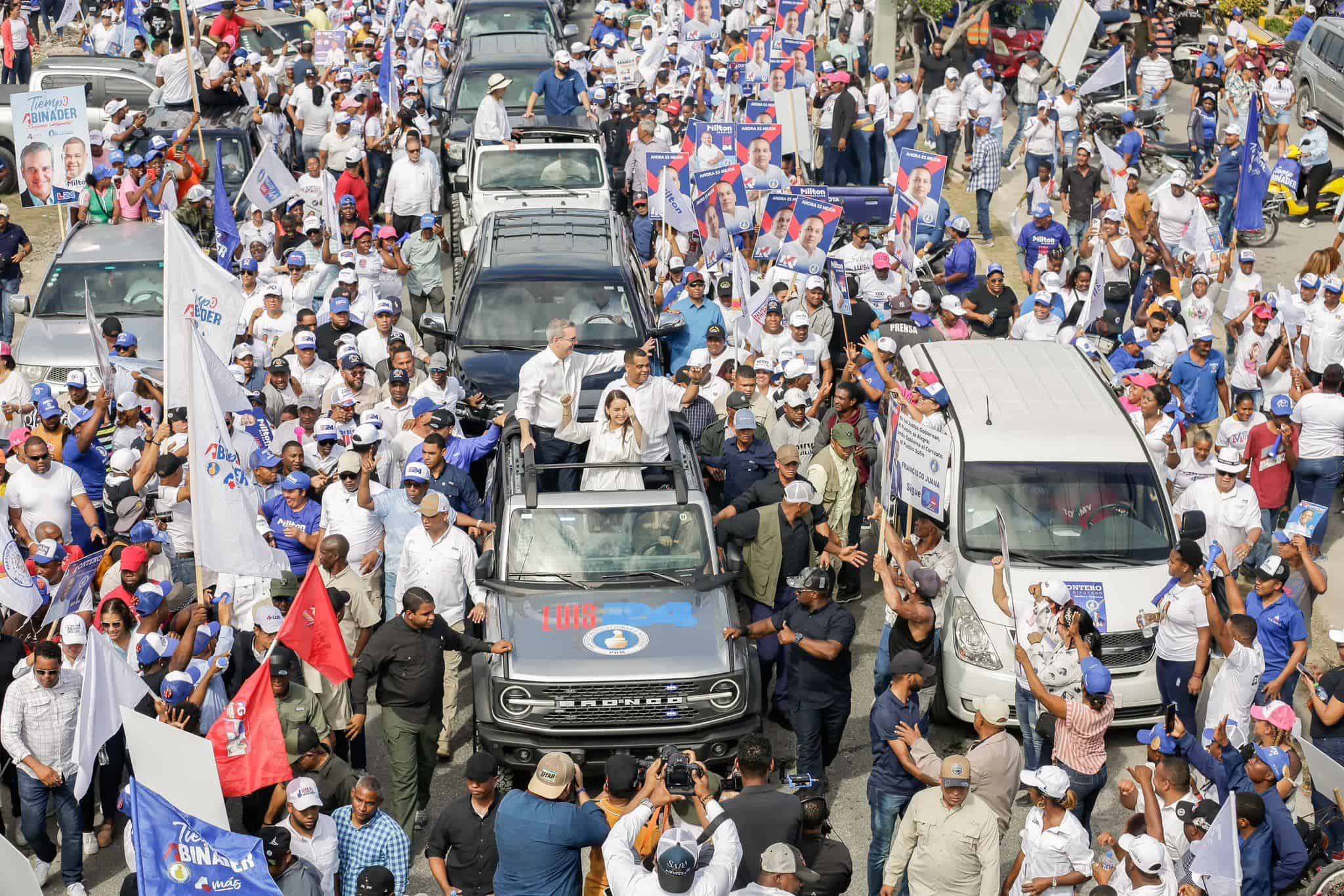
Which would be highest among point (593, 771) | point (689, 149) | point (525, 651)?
point (689, 149)

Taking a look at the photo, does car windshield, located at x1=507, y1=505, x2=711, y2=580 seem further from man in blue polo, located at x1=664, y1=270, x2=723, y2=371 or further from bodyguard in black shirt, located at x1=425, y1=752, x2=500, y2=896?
man in blue polo, located at x1=664, y1=270, x2=723, y2=371

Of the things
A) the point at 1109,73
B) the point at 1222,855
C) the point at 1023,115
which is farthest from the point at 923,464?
the point at 1023,115

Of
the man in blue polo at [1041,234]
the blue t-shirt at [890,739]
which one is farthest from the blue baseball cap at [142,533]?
the man in blue polo at [1041,234]

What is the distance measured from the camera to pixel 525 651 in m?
10.2

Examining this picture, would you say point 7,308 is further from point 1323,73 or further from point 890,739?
point 1323,73

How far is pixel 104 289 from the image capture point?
15906 mm

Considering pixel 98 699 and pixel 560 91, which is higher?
pixel 560 91

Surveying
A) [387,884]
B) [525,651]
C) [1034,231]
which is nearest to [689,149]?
[1034,231]

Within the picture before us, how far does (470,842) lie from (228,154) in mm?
13109

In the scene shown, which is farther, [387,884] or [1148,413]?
[1148,413]

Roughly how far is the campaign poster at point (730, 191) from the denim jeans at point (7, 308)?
22.3 ft

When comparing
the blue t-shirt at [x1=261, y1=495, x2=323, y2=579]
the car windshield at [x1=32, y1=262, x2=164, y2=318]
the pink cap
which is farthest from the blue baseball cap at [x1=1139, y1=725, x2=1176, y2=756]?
the car windshield at [x1=32, y1=262, x2=164, y2=318]

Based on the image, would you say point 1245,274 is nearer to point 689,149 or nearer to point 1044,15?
point 689,149

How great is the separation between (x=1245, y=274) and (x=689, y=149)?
600cm
